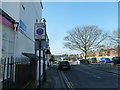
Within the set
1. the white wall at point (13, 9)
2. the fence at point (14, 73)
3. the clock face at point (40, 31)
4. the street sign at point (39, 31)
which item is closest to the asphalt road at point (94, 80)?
the fence at point (14, 73)

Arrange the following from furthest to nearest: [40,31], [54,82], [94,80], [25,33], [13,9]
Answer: [94,80]
[54,82]
[25,33]
[13,9]
[40,31]

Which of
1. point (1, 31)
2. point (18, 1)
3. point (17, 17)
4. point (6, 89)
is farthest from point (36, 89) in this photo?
point (18, 1)

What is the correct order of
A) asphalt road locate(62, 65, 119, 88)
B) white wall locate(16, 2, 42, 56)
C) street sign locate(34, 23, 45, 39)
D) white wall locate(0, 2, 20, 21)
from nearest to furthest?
street sign locate(34, 23, 45, 39), white wall locate(0, 2, 20, 21), white wall locate(16, 2, 42, 56), asphalt road locate(62, 65, 119, 88)

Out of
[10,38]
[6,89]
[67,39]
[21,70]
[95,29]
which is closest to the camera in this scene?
[6,89]

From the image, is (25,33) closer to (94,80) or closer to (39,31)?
(39,31)

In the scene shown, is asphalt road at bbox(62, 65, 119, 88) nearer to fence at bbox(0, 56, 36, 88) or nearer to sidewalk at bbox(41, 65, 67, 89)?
sidewalk at bbox(41, 65, 67, 89)

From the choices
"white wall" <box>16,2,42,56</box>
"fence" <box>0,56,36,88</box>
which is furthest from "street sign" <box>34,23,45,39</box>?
"fence" <box>0,56,36,88</box>

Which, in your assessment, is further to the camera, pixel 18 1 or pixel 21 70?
pixel 18 1

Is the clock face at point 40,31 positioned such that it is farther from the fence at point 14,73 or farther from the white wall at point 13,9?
the fence at point 14,73

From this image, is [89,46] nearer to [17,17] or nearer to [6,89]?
[17,17]

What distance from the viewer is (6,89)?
5.35 meters

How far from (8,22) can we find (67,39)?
38.9m

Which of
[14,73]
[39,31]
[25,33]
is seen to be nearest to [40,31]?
[39,31]

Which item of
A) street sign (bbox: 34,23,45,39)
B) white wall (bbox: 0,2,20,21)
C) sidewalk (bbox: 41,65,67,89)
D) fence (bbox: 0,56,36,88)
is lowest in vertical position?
sidewalk (bbox: 41,65,67,89)
